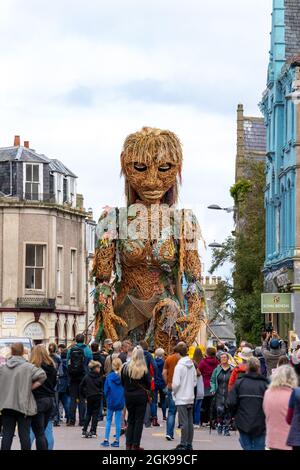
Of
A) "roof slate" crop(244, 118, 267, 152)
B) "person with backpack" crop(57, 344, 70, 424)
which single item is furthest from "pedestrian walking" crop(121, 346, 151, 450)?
"roof slate" crop(244, 118, 267, 152)

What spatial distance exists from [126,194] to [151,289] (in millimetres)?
1710

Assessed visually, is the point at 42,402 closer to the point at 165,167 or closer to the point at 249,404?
the point at 249,404

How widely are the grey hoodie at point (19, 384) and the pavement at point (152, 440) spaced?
376 centimetres

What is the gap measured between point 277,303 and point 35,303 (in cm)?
1769

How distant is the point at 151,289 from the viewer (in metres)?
28.2

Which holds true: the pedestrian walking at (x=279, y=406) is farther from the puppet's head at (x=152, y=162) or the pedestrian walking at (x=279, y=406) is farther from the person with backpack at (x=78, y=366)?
the person with backpack at (x=78, y=366)

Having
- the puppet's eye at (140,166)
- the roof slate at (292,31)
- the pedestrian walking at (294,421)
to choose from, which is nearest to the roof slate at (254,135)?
the roof slate at (292,31)

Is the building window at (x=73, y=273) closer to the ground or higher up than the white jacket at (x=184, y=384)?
higher up

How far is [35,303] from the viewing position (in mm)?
64750

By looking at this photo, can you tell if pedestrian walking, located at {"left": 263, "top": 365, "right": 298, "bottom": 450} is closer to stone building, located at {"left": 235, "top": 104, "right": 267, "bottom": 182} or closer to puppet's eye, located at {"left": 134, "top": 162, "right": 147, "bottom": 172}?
puppet's eye, located at {"left": 134, "top": 162, "right": 147, "bottom": 172}

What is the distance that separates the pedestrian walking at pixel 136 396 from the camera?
22.1 m

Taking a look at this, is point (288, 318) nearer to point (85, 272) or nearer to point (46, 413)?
point (85, 272)

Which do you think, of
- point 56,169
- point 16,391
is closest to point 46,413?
point 16,391

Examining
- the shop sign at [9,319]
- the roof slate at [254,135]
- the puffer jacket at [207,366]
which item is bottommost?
the puffer jacket at [207,366]
